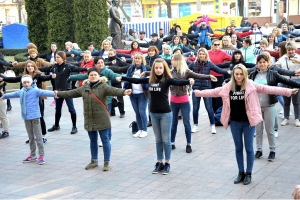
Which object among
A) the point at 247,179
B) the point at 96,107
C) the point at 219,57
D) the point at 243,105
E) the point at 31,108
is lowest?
the point at 247,179

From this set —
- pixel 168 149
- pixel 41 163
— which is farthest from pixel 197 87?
pixel 41 163

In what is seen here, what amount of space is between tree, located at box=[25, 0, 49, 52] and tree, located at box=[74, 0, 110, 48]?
2.17 m

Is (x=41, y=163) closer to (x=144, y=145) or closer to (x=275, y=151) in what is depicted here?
(x=144, y=145)

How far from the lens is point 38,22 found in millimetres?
21219

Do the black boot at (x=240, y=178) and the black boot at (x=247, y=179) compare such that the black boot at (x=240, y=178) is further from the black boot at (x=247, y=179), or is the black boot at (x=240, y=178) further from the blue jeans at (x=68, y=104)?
the blue jeans at (x=68, y=104)

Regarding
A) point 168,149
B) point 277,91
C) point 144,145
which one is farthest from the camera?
point 144,145

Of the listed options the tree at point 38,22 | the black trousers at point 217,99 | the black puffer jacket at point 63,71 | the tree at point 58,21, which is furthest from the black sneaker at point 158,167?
the tree at point 38,22

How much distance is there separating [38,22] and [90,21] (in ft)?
9.95

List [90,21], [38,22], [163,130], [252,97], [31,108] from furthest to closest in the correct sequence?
[38,22] → [90,21] → [31,108] → [163,130] → [252,97]

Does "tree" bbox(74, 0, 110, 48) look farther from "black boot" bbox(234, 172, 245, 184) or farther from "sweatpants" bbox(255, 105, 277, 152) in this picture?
"black boot" bbox(234, 172, 245, 184)

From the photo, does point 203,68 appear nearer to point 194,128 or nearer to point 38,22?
point 194,128

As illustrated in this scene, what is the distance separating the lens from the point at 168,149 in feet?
26.3

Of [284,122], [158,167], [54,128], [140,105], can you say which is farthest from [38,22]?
[158,167]

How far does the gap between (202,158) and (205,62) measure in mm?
2215
